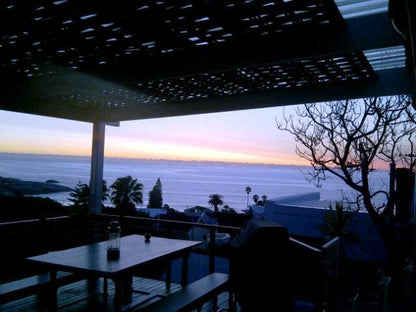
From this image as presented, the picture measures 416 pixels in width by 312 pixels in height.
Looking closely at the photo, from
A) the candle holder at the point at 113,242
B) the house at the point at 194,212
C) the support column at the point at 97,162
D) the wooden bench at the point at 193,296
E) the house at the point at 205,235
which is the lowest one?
the house at the point at 194,212

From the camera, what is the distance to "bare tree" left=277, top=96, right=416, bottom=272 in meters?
7.70

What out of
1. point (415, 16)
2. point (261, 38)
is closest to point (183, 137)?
point (261, 38)

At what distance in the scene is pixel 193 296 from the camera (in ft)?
10.00

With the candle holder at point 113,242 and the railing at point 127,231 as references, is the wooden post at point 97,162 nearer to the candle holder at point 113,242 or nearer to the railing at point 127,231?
the railing at point 127,231

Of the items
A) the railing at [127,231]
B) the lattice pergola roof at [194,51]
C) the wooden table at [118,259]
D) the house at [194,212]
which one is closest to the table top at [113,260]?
the wooden table at [118,259]

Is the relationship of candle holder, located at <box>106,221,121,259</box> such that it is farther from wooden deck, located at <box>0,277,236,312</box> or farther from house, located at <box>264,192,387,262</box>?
house, located at <box>264,192,387,262</box>

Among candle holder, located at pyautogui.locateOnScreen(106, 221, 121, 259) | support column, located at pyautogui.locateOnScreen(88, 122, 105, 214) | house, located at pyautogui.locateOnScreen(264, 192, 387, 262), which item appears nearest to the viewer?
candle holder, located at pyautogui.locateOnScreen(106, 221, 121, 259)

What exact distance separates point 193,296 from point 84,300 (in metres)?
1.78

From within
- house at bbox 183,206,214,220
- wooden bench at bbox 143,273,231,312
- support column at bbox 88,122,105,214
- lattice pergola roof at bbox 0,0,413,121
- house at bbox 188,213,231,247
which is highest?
lattice pergola roof at bbox 0,0,413,121

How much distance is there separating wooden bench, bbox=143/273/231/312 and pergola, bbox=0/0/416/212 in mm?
2157

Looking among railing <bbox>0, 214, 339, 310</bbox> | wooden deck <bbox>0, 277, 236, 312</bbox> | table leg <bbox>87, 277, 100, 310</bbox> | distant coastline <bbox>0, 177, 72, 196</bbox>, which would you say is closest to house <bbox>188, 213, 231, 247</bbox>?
railing <bbox>0, 214, 339, 310</bbox>

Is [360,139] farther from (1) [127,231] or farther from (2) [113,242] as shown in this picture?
(2) [113,242]

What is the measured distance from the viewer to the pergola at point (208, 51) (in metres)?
2.71

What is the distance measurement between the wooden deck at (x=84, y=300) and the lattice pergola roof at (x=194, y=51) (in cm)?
263
